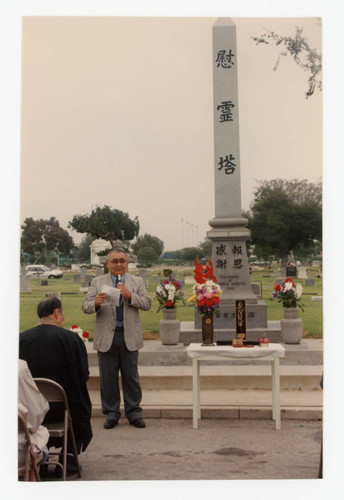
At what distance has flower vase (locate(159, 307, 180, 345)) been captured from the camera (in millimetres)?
9898

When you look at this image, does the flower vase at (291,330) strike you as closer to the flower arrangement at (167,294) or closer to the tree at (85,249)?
the flower arrangement at (167,294)

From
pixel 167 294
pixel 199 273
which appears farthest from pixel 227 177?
pixel 199 273

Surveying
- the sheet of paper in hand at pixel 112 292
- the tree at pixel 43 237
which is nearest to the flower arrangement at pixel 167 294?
the sheet of paper in hand at pixel 112 292

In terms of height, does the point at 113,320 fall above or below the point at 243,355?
above

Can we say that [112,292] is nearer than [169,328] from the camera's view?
Yes

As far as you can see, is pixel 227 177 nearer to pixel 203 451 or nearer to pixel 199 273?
pixel 199 273

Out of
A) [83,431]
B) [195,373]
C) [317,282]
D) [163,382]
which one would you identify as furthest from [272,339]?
[317,282]

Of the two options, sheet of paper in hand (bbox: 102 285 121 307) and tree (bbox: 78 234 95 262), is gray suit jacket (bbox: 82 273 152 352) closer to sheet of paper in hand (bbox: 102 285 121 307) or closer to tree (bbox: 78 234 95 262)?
sheet of paper in hand (bbox: 102 285 121 307)

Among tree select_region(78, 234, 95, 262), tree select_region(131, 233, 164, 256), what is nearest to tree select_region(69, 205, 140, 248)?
tree select_region(78, 234, 95, 262)

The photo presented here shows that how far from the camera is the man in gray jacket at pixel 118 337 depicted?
652 centimetres

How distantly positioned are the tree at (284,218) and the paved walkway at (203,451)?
78.1 ft

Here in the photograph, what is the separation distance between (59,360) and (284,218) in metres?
26.2

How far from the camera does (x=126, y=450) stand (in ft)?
19.2

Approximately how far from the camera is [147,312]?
19.4m
